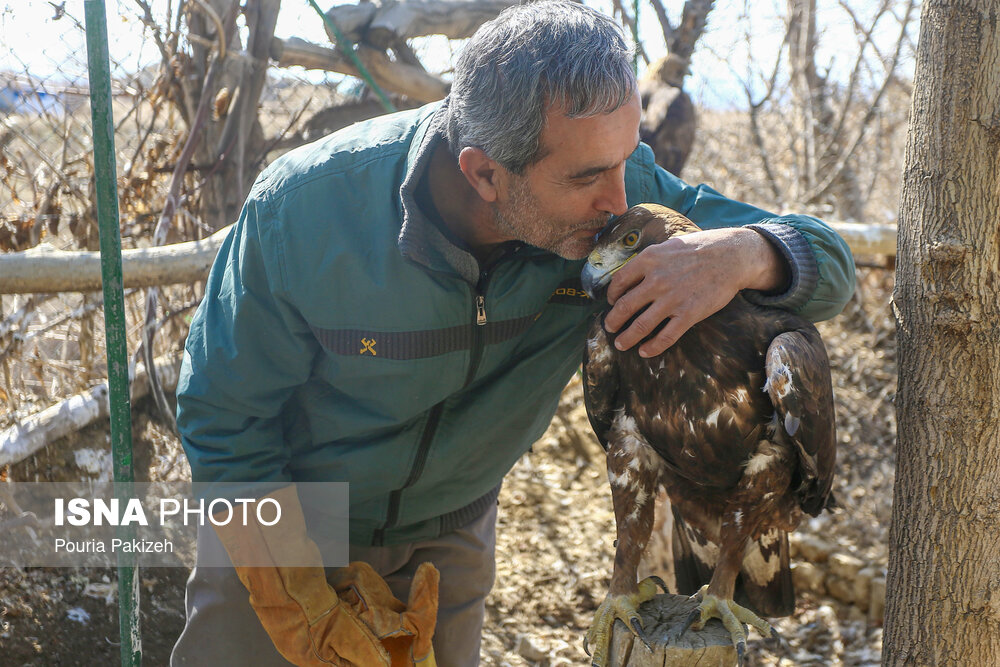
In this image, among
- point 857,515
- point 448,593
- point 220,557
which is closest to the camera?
point 220,557

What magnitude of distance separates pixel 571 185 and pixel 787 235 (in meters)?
0.56

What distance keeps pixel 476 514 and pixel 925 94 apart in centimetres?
167

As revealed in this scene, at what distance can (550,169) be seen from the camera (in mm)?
1765

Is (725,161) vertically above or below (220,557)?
above

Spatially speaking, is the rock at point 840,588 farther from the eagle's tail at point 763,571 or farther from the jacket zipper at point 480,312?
the jacket zipper at point 480,312

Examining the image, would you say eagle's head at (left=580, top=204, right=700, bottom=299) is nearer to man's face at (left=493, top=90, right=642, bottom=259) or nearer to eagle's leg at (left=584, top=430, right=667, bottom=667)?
man's face at (left=493, top=90, right=642, bottom=259)

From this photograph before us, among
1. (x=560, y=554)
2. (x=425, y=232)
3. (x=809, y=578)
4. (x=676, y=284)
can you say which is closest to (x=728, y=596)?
(x=676, y=284)

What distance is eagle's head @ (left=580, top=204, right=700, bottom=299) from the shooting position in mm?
1830

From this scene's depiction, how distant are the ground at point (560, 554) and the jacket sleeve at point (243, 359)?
1505 millimetres

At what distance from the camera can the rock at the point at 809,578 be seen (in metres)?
3.94

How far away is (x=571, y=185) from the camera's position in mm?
1787

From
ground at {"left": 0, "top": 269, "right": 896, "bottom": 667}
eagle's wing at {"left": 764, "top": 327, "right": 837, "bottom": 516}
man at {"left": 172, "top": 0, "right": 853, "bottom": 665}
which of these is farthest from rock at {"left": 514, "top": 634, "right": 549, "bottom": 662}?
eagle's wing at {"left": 764, "top": 327, "right": 837, "bottom": 516}

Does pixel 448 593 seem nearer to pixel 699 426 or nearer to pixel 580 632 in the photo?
pixel 699 426

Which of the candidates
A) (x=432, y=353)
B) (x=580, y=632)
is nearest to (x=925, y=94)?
(x=432, y=353)
